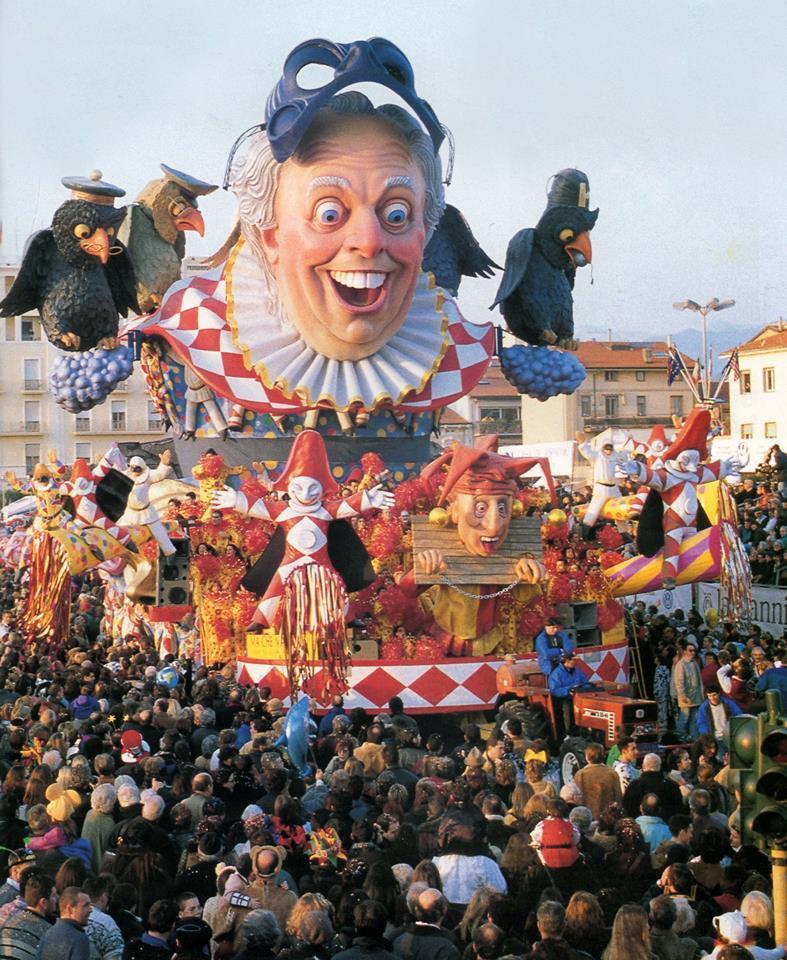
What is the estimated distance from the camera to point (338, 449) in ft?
61.3

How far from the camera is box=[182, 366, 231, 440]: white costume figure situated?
18719 mm

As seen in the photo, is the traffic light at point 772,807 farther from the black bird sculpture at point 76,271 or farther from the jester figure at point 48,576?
the black bird sculpture at point 76,271

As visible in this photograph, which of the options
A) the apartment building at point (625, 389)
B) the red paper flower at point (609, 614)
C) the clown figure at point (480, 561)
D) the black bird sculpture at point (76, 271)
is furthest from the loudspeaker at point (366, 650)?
the apartment building at point (625, 389)

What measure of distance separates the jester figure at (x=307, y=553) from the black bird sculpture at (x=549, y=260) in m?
6.96

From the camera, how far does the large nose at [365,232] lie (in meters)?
16.8

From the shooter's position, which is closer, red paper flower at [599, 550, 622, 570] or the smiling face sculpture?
red paper flower at [599, 550, 622, 570]

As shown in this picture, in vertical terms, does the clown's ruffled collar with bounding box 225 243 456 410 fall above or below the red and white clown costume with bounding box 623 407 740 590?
above

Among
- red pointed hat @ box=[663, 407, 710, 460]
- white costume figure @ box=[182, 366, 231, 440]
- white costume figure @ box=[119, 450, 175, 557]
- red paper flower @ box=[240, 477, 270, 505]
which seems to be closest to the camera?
red paper flower @ box=[240, 477, 270, 505]

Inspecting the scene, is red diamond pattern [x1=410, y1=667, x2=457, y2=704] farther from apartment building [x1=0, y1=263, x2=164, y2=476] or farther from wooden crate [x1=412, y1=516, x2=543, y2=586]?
apartment building [x1=0, y1=263, x2=164, y2=476]

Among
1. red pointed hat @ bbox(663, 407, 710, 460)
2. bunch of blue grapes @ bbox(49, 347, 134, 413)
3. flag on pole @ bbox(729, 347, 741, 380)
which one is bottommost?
red pointed hat @ bbox(663, 407, 710, 460)

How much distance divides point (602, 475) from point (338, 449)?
3.94m

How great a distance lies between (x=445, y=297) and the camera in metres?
19.0

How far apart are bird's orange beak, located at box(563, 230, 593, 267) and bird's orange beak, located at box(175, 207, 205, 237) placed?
15.6 ft

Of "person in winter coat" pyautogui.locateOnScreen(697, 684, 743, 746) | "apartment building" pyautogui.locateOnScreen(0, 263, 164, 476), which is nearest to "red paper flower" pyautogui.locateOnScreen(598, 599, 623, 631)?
"person in winter coat" pyautogui.locateOnScreen(697, 684, 743, 746)
